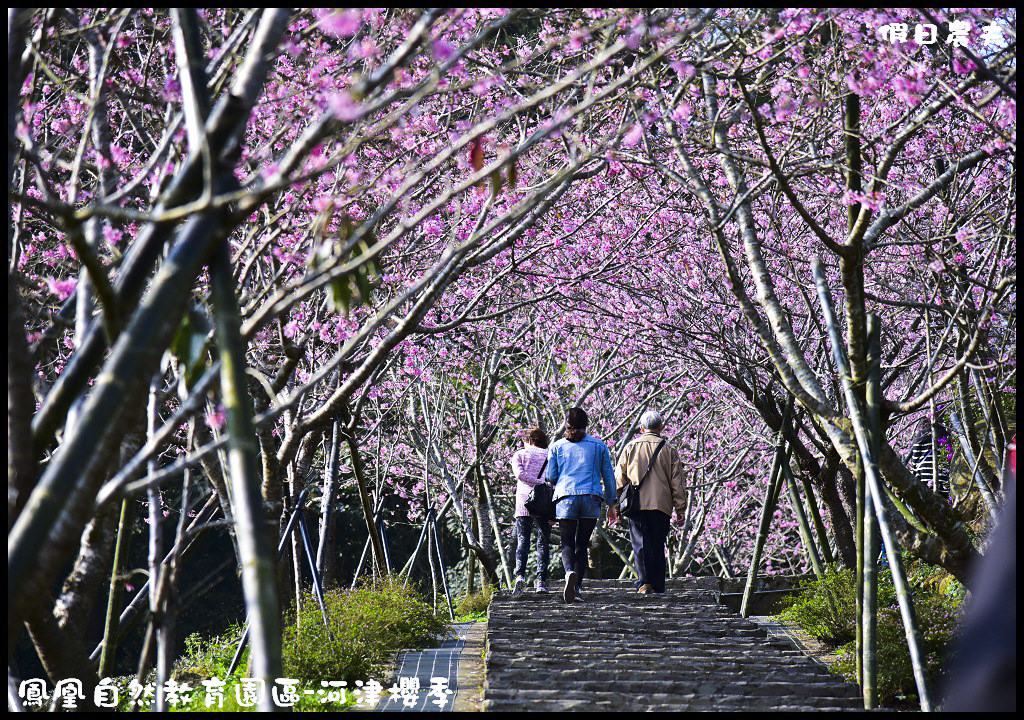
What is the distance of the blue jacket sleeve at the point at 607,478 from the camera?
962 centimetres

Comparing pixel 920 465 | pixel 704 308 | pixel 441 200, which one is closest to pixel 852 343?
pixel 441 200

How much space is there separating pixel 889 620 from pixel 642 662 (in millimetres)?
2039

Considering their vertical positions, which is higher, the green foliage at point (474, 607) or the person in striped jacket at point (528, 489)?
the person in striped jacket at point (528, 489)

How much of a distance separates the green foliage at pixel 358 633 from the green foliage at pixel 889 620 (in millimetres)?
3562

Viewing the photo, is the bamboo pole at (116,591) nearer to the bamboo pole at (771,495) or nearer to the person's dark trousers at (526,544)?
the person's dark trousers at (526,544)

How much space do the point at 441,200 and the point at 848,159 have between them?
12.3 feet

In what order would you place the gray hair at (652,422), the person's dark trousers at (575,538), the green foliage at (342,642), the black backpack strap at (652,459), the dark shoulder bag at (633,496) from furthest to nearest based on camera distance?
the gray hair at (652,422), the dark shoulder bag at (633,496), the black backpack strap at (652,459), the person's dark trousers at (575,538), the green foliage at (342,642)

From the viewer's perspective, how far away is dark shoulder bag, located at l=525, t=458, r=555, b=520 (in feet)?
34.3

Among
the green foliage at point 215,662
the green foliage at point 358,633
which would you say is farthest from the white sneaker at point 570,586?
the green foliage at point 215,662

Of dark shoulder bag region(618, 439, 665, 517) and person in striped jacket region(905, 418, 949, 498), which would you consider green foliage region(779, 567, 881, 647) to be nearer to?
dark shoulder bag region(618, 439, 665, 517)

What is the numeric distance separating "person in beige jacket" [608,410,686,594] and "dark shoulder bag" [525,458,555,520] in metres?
0.64

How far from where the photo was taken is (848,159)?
6.48 m

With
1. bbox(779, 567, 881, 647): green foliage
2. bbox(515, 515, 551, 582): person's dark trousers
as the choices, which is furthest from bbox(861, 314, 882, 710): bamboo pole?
bbox(515, 515, 551, 582): person's dark trousers

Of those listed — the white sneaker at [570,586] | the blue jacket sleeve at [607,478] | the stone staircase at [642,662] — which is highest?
the blue jacket sleeve at [607,478]
